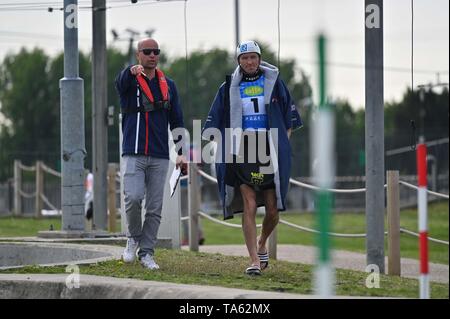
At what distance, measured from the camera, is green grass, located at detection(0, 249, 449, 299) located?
8344 mm

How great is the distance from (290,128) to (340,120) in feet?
210

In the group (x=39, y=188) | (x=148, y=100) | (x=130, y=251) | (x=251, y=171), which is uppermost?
(x=148, y=100)

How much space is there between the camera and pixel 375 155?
36.8ft

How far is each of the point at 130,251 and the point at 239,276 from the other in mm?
1233

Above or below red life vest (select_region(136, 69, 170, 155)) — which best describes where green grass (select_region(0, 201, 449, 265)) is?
below

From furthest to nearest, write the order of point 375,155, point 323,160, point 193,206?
point 193,206
point 375,155
point 323,160

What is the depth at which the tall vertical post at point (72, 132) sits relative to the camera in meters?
12.9

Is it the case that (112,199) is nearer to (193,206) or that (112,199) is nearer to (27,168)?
(193,206)

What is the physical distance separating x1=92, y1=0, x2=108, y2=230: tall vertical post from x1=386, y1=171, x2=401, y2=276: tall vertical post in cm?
607

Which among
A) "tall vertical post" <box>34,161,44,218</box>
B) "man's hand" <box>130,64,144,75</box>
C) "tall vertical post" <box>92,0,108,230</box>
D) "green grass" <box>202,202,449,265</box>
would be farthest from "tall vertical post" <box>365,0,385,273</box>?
"tall vertical post" <box>34,161,44,218</box>

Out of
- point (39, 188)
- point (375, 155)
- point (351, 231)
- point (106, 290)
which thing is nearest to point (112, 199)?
point (375, 155)

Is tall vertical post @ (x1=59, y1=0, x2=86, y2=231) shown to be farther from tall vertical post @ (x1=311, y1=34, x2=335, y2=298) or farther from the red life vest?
tall vertical post @ (x1=311, y1=34, x2=335, y2=298)

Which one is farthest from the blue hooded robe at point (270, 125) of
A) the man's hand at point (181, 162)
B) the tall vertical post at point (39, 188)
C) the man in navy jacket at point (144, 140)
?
the tall vertical post at point (39, 188)

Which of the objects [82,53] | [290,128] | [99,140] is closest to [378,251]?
[290,128]
